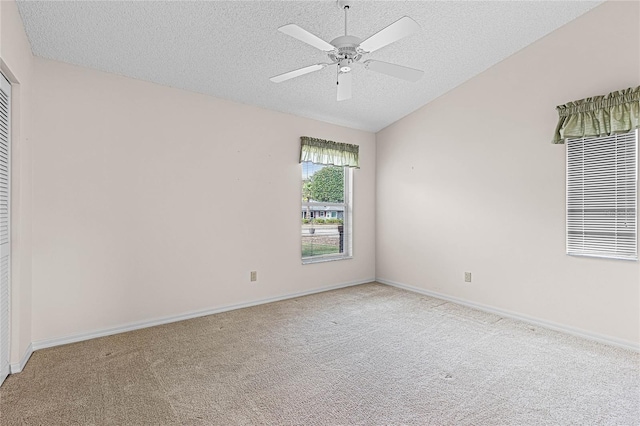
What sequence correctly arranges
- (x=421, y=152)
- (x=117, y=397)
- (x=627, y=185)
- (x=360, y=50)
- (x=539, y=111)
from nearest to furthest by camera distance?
(x=117, y=397) < (x=360, y=50) < (x=627, y=185) < (x=539, y=111) < (x=421, y=152)

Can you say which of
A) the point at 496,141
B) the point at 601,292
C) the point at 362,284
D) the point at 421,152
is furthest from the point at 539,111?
the point at 362,284

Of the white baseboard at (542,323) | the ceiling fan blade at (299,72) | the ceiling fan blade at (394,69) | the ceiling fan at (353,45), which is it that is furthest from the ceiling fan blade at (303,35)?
the white baseboard at (542,323)

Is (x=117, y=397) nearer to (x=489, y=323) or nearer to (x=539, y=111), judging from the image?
(x=489, y=323)

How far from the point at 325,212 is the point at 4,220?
3378 millimetres

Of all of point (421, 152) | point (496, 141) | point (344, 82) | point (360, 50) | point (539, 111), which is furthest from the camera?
point (421, 152)

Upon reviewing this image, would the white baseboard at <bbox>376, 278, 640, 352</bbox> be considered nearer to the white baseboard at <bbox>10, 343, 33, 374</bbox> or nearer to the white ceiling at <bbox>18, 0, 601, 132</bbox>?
the white ceiling at <bbox>18, 0, 601, 132</bbox>

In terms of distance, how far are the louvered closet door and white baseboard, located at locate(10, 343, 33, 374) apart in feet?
0.19

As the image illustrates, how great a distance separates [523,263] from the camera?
141 inches

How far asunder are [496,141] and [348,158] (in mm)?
1904

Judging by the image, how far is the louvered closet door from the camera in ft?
7.43

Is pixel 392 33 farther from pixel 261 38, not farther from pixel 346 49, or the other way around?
pixel 261 38

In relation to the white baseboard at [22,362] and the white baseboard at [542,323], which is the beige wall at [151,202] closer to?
the white baseboard at [22,362]

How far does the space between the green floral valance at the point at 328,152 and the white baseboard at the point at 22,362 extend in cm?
324

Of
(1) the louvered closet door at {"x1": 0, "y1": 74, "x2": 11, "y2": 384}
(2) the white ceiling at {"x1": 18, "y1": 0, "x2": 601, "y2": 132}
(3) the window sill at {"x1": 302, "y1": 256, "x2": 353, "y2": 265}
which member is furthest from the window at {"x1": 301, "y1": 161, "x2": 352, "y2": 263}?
(1) the louvered closet door at {"x1": 0, "y1": 74, "x2": 11, "y2": 384}
